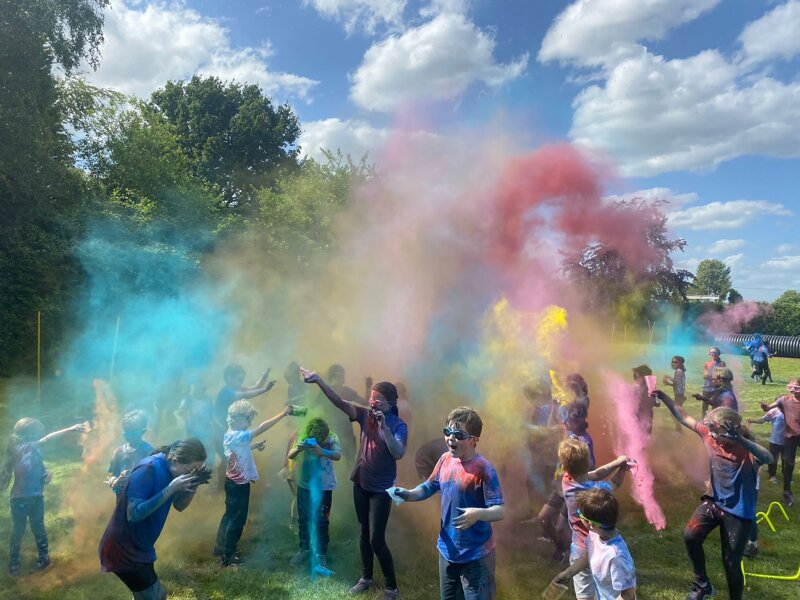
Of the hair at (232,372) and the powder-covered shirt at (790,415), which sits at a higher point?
the hair at (232,372)

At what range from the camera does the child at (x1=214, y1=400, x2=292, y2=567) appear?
5.10 m

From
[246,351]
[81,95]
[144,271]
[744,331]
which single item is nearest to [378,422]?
[246,351]

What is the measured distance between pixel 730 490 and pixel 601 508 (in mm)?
1875

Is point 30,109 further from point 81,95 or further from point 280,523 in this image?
point 280,523

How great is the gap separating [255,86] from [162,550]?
36.3 m

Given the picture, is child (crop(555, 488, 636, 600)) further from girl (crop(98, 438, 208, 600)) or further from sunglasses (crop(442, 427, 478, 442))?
girl (crop(98, 438, 208, 600))

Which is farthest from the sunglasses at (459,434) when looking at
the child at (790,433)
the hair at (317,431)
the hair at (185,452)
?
the child at (790,433)

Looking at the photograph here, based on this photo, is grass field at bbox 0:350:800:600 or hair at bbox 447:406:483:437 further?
grass field at bbox 0:350:800:600

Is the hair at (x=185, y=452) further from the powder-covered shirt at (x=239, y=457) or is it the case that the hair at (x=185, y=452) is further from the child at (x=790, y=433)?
the child at (x=790, y=433)

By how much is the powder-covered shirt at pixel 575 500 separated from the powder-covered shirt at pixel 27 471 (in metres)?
5.08

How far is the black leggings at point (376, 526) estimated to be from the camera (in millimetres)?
4492

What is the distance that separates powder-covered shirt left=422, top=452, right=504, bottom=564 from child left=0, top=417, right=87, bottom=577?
12.5 feet

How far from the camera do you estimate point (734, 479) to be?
419cm

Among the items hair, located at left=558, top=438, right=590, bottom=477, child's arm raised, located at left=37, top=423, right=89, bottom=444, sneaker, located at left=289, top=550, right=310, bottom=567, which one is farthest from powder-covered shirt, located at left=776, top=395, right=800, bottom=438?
child's arm raised, located at left=37, top=423, right=89, bottom=444
